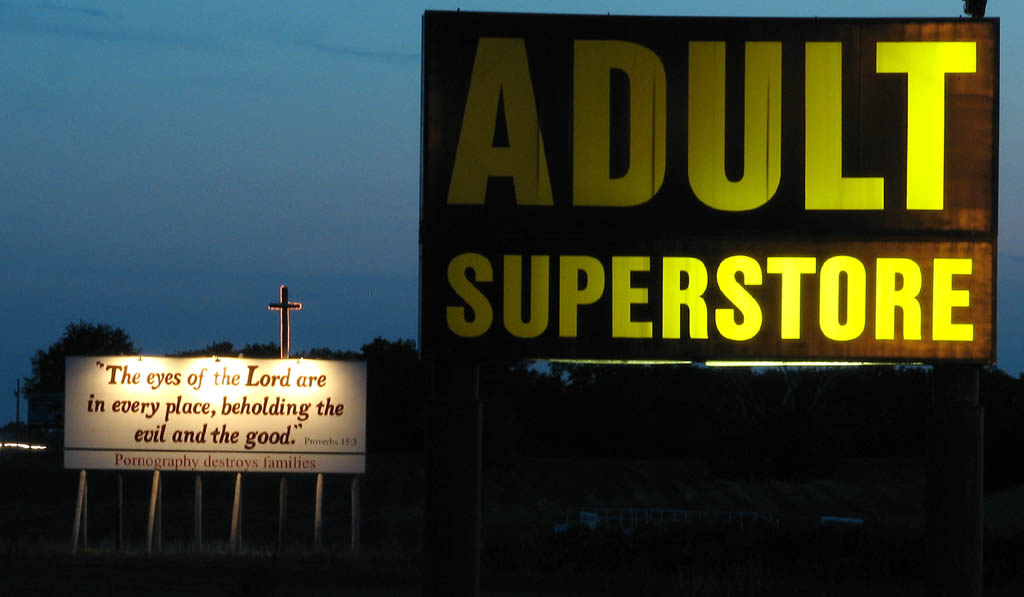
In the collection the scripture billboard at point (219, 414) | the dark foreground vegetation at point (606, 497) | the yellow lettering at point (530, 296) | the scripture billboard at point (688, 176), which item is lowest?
the dark foreground vegetation at point (606, 497)

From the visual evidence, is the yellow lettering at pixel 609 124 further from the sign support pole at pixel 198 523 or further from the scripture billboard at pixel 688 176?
the sign support pole at pixel 198 523

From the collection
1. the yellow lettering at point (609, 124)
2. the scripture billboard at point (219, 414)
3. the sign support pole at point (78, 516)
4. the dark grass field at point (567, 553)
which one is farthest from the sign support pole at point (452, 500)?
the scripture billboard at point (219, 414)

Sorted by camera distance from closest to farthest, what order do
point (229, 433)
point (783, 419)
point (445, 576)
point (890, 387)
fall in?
point (445, 576)
point (229, 433)
point (783, 419)
point (890, 387)

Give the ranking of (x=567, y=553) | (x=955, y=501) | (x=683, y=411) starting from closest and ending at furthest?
1. (x=955, y=501)
2. (x=567, y=553)
3. (x=683, y=411)

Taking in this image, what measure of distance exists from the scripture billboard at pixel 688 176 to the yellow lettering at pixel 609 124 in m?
0.01

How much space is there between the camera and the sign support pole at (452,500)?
31.7 ft

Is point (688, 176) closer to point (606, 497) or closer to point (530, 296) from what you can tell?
point (530, 296)

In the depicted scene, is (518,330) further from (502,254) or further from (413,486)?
(413,486)

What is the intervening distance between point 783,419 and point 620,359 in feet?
156

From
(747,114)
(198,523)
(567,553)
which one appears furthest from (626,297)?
(198,523)

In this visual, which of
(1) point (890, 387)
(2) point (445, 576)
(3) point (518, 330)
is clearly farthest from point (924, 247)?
(1) point (890, 387)

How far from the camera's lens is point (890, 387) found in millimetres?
62125

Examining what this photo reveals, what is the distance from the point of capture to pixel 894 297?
9656 millimetres

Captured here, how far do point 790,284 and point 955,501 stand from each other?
1.90 m
